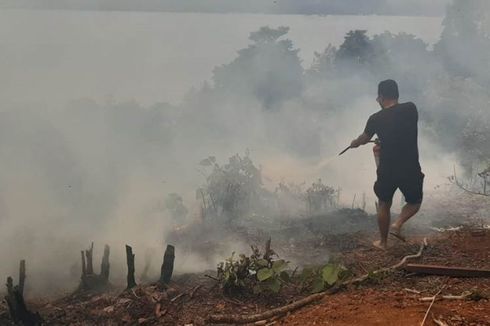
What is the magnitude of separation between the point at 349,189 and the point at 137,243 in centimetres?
561

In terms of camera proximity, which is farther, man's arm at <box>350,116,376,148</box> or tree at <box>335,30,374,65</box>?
tree at <box>335,30,374,65</box>

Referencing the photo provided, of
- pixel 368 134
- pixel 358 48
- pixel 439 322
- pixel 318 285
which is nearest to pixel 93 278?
pixel 318 285

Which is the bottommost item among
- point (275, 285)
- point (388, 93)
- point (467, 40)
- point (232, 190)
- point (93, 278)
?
point (93, 278)

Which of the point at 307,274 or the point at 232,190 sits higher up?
the point at 232,190

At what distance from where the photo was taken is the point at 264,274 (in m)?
4.41

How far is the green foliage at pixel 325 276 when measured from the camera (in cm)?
413

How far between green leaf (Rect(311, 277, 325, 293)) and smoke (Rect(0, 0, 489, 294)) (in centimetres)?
248

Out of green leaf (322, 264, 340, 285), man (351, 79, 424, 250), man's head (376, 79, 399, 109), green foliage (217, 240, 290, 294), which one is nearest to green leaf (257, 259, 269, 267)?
green foliage (217, 240, 290, 294)

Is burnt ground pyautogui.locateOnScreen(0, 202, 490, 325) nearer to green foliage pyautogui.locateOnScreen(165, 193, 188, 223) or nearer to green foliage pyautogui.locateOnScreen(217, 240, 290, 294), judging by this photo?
green foliage pyautogui.locateOnScreen(217, 240, 290, 294)

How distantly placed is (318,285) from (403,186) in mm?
1734

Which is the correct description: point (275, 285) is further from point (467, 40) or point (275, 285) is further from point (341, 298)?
point (467, 40)

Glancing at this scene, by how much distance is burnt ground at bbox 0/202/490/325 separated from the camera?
11.0 feet

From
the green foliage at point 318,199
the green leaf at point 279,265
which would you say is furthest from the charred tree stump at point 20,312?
the green foliage at point 318,199

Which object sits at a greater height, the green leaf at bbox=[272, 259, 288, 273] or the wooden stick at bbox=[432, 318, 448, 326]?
the green leaf at bbox=[272, 259, 288, 273]
